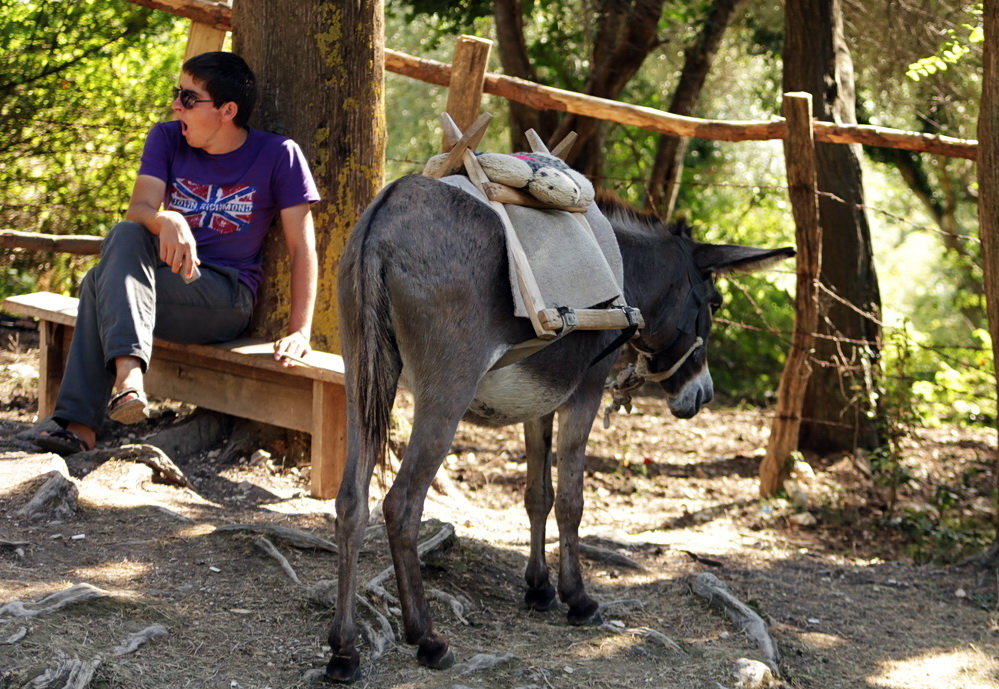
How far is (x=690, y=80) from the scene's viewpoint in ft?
35.1

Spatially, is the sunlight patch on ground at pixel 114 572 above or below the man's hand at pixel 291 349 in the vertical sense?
below

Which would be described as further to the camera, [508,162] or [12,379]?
A: [12,379]

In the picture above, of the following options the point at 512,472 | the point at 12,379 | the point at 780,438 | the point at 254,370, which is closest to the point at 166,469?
the point at 254,370

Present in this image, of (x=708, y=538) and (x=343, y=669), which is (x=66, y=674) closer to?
(x=343, y=669)

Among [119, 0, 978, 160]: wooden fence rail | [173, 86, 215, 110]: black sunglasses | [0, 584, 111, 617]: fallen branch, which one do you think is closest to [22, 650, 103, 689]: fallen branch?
[0, 584, 111, 617]: fallen branch

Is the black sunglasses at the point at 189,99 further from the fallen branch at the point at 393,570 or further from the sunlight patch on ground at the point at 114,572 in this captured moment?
the fallen branch at the point at 393,570

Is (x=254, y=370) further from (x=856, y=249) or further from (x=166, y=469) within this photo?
(x=856, y=249)

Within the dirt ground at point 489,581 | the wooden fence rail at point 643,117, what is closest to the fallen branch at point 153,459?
the dirt ground at point 489,581

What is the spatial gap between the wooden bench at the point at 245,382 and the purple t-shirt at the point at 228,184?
549 millimetres

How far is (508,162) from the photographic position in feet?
12.1

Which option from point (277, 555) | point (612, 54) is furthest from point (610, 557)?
point (612, 54)

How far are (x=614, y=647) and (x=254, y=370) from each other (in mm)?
2364

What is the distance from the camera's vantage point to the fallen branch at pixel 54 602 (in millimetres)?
3150

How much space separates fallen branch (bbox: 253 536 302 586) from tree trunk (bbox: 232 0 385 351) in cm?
150
